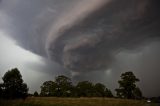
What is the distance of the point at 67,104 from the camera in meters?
81.3

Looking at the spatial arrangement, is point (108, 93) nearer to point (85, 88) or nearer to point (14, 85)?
point (85, 88)

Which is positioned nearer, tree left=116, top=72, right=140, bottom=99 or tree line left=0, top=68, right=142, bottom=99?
tree line left=0, top=68, right=142, bottom=99

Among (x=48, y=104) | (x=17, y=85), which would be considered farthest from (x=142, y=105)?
(x=17, y=85)

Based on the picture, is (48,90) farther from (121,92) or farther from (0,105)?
(0,105)

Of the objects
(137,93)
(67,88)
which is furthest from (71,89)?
(137,93)

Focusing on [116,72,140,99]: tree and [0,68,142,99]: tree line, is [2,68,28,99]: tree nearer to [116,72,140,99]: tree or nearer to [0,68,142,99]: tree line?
[0,68,142,99]: tree line

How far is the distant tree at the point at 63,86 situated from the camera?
436 feet

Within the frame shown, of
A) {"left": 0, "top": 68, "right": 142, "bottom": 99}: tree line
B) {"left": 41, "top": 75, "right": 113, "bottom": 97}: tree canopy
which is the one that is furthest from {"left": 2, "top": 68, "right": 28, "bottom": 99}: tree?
{"left": 41, "top": 75, "right": 113, "bottom": 97}: tree canopy

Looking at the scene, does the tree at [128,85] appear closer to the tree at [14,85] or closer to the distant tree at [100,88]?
the distant tree at [100,88]

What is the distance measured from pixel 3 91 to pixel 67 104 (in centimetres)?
3050

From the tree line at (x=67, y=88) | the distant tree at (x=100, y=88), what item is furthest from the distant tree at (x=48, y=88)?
the distant tree at (x=100, y=88)

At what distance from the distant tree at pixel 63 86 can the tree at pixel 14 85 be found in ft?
98.8

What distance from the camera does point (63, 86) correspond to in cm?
13650

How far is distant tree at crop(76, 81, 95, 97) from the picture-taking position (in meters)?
142
